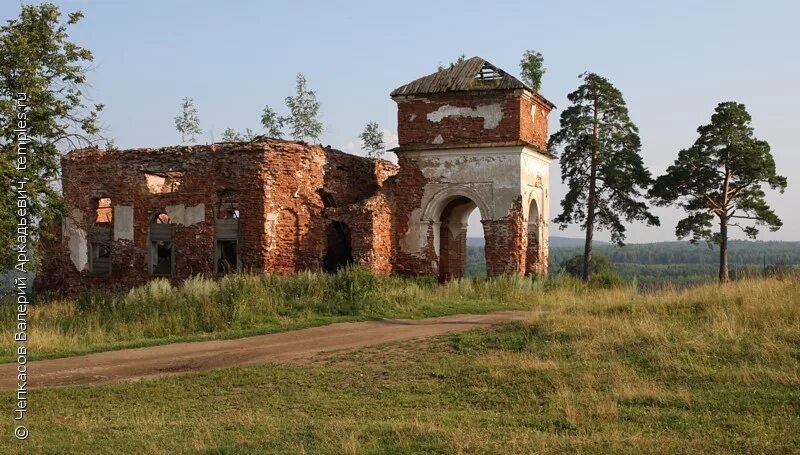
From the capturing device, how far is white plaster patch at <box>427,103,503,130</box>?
74.1ft

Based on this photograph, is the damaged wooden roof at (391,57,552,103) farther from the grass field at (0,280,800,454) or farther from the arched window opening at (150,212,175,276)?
the grass field at (0,280,800,454)

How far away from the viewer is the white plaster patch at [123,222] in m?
24.0

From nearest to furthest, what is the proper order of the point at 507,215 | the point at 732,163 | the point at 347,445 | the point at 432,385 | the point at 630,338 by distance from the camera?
1. the point at 347,445
2. the point at 432,385
3. the point at 630,338
4. the point at 507,215
5. the point at 732,163

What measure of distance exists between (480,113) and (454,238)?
196 inches

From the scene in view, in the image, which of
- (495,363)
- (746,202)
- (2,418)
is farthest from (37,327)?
(746,202)

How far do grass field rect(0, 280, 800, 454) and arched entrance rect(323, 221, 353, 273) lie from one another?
35.5ft

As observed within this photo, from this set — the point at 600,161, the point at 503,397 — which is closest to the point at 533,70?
the point at 600,161

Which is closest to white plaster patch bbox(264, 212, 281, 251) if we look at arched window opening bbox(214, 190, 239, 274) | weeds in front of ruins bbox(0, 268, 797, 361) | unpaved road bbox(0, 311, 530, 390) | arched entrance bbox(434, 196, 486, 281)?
arched window opening bbox(214, 190, 239, 274)

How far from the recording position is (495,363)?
11.3m

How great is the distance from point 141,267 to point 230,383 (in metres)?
13.7

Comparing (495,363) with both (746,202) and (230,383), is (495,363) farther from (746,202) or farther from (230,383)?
(746,202)

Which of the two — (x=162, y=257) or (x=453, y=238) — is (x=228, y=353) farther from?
(x=453, y=238)

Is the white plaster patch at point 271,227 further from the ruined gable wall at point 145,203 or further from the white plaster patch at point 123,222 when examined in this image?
the white plaster patch at point 123,222

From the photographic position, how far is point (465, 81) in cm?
2302
